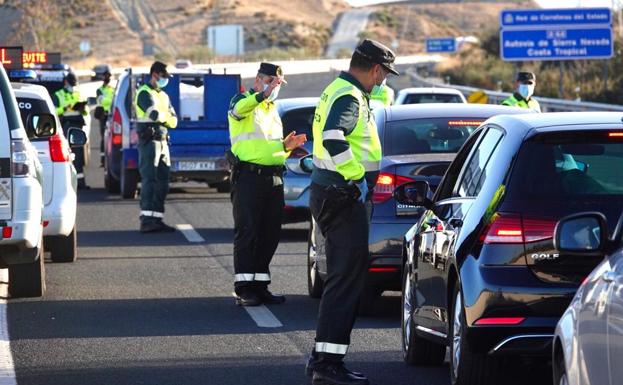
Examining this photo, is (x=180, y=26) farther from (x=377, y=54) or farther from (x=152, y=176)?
(x=377, y=54)

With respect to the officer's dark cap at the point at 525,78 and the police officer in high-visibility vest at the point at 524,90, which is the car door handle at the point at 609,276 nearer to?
the police officer in high-visibility vest at the point at 524,90

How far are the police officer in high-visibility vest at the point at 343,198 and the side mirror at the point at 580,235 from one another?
2.94 meters

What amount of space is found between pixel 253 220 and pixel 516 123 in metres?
4.56

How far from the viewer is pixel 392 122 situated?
39.3 ft

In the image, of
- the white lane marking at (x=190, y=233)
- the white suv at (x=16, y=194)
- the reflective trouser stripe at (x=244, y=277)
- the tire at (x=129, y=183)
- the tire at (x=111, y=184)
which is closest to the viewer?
the white suv at (x=16, y=194)

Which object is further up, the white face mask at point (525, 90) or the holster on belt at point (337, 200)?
the white face mask at point (525, 90)

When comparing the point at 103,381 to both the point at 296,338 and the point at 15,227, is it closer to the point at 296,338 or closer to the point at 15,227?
the point at 296,338

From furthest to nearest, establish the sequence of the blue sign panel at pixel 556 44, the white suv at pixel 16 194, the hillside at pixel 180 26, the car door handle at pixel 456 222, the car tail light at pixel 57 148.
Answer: the hillside at pixel 180 26, the blue sign panel at pixel 556 44, the car tail light at pixel 57 148, the white suv at pixel 16 194, the car door handle at pixel 456 222

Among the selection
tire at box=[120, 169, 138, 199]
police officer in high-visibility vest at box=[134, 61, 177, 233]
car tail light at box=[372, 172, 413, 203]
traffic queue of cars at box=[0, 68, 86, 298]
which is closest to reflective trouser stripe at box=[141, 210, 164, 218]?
police officer in high-visibility vest at box=[134, 61, 177, 233]

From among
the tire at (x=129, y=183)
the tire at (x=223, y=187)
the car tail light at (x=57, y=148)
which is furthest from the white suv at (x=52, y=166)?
the tire at (x=223, y=187)

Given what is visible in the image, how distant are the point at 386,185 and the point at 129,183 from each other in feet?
38.6

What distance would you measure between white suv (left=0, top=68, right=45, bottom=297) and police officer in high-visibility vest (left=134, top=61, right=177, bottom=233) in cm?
598

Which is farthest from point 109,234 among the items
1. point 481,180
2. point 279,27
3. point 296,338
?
point 279,27

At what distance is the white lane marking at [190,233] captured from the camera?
56.5 feet
